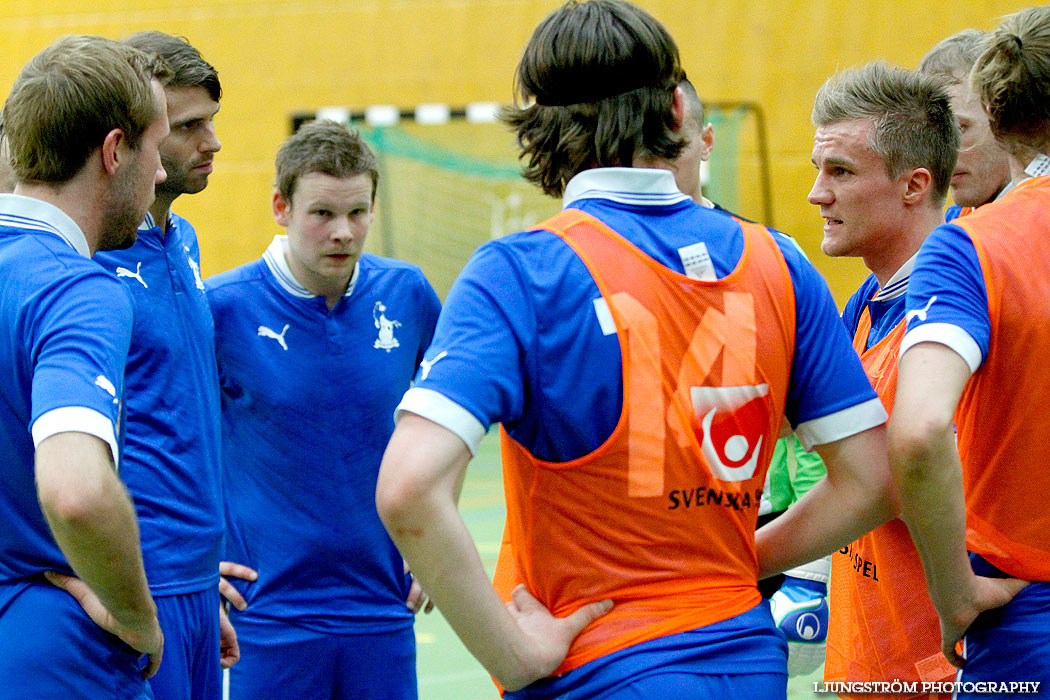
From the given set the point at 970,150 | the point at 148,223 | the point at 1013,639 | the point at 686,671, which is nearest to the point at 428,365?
the point at 686,671

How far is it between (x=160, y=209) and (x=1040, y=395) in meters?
2.28

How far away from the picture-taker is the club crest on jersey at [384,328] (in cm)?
335

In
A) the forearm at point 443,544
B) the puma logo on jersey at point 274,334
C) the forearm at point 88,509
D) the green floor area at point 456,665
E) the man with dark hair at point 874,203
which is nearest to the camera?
the forearm at point 443,544

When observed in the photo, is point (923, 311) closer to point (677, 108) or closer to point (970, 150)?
point (677, 108)

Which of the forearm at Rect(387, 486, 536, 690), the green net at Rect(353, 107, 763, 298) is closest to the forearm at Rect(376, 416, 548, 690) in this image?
the forearm at Rect(387, 486, 536, 690)

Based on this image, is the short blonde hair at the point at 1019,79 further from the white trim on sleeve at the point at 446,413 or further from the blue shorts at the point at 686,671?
the white trim on sleeve at the point at 446,413

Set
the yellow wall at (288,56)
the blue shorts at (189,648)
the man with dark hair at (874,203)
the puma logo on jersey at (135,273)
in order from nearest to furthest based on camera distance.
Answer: the man with dark hair at (874,203) → the blue shorts at (189,648) → the puma logo on jersey at (135,273) → the yellow wall at (288,56)

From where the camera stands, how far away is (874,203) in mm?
2502

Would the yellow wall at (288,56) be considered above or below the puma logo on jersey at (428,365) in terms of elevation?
above

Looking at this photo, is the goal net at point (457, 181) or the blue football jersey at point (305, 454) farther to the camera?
the goal net at point (457, 181)

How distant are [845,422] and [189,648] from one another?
1.85 meters

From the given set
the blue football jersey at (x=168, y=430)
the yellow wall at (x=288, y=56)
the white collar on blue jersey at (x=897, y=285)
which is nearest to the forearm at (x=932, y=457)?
the white collar on blue jersey at (x=897, y=285)

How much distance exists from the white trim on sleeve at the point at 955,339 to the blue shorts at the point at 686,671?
575 mm

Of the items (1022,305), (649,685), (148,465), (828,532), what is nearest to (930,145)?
(1022,305)
